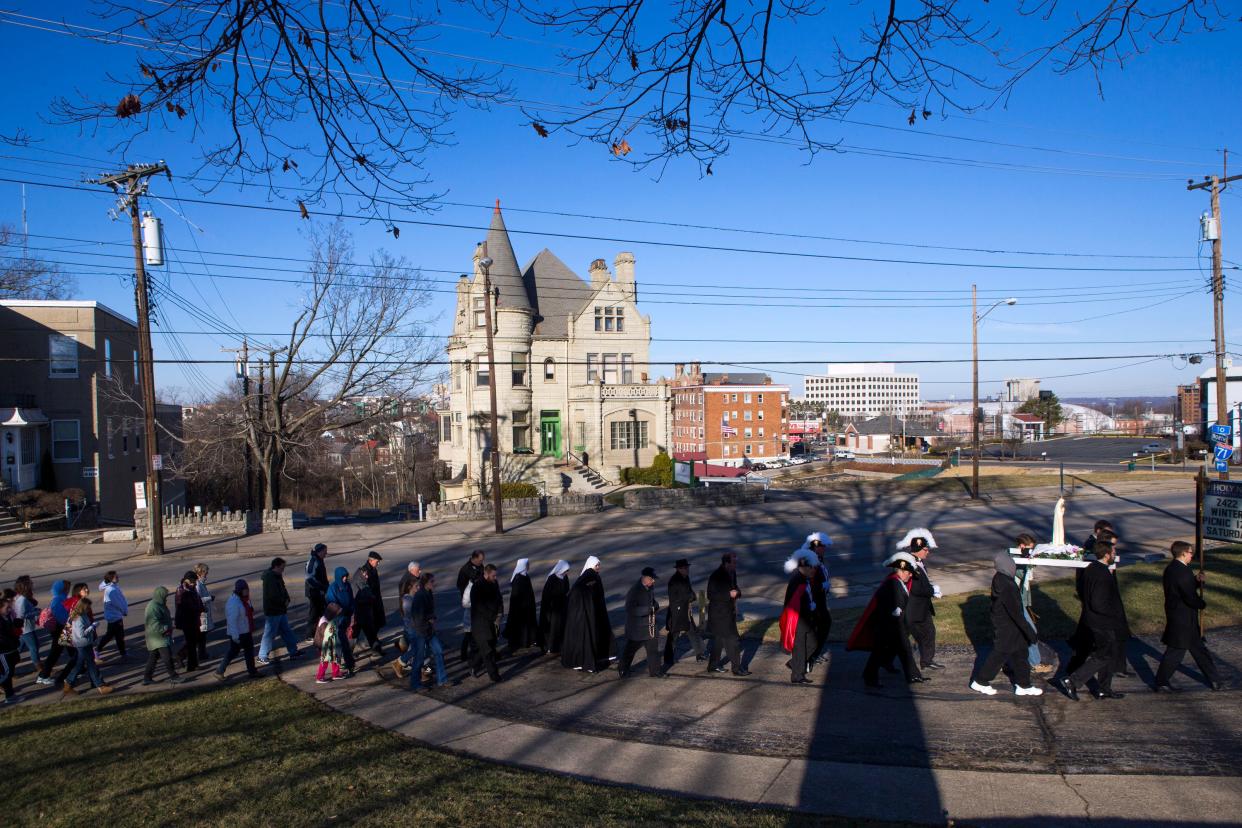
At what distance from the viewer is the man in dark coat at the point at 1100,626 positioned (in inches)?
376

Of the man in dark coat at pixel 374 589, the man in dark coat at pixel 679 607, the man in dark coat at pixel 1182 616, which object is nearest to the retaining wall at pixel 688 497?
the man in dark coat at pixel 374 589

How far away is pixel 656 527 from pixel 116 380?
24061 mm

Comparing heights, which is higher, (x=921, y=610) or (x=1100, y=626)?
(x=1100, y=626)

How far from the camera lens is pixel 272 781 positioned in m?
8.12

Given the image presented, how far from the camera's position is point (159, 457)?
24.4 m

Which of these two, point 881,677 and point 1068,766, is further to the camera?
point 881,677

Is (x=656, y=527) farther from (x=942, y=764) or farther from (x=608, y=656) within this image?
(x=942, y=764)

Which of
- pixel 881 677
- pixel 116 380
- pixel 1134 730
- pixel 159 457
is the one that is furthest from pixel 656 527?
pixel 116 380

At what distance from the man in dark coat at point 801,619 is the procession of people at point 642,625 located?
2 centimetres

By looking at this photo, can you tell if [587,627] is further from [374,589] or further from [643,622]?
[374,589]

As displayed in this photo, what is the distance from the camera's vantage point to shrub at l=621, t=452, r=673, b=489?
43781mm

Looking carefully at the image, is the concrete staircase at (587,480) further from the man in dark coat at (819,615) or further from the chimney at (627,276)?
A: the man in dark coat at (819,615)

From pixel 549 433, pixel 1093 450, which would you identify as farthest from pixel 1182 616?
pixel 1093 450

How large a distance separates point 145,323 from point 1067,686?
963 inches
